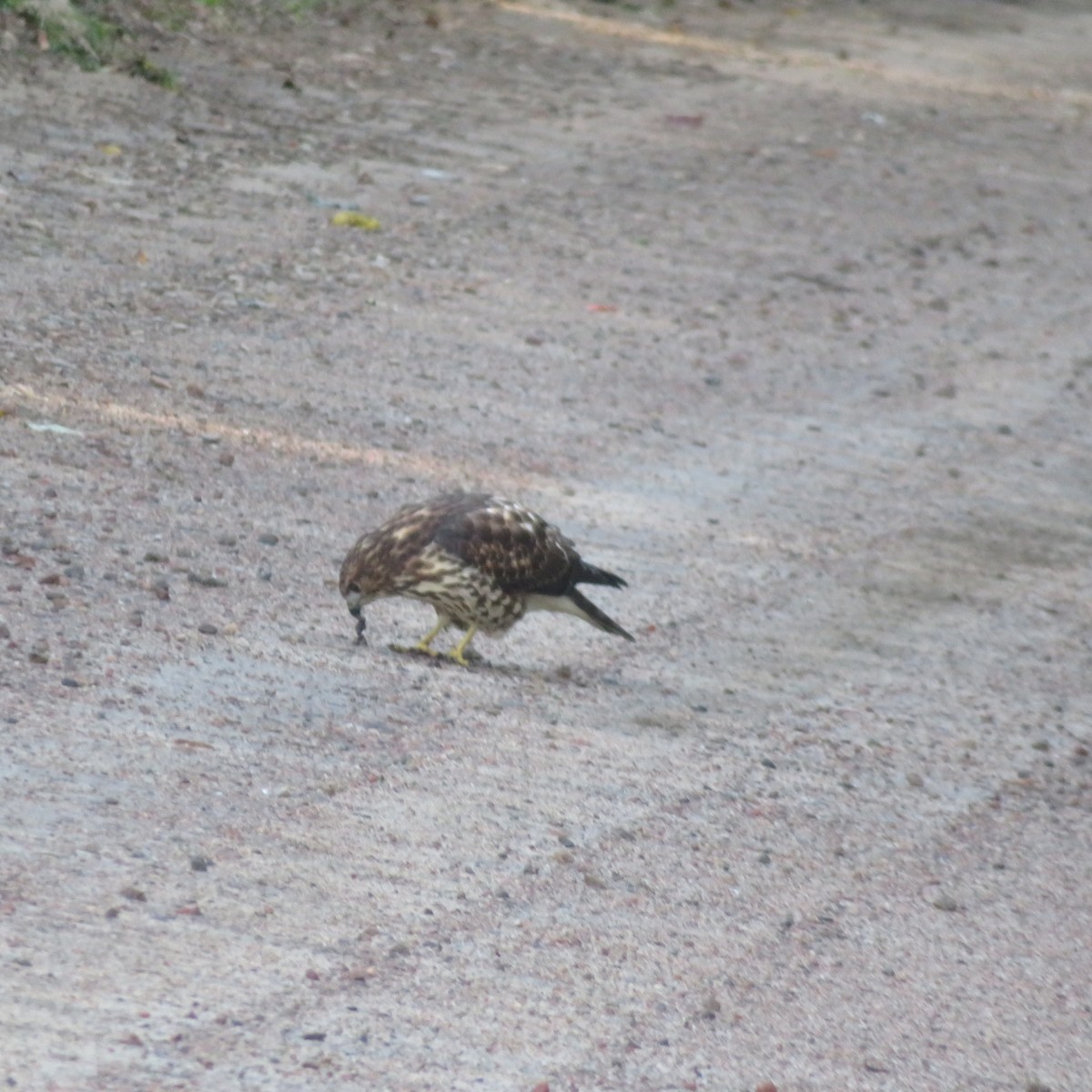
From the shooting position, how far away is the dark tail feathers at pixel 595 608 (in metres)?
6.66

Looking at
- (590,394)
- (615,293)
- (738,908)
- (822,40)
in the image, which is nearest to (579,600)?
(738,908)

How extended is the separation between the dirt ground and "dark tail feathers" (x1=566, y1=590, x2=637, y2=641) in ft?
0.46

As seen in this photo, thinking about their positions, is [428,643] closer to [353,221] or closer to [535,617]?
[535,617]

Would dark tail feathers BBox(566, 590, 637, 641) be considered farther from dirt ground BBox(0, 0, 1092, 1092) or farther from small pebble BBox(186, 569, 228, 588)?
small pebble BBox(186, 569, 228, 588)

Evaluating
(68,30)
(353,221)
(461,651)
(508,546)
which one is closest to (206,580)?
(461,651)

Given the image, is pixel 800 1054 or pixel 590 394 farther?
pixel 590 394

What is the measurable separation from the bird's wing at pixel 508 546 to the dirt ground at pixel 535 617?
0.31 m

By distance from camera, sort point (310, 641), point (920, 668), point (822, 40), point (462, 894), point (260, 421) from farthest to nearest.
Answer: point (822, 40) < point (260, 421) < point (920, 668) < point (310, 641) < point (462, 894)

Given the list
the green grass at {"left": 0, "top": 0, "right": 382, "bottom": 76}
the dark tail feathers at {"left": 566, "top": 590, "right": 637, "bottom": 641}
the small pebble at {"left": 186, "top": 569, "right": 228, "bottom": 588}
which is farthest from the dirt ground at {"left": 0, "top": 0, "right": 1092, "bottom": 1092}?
the green grass at {"left": 0, "top": 0, "right": 382, "bottom": 76}

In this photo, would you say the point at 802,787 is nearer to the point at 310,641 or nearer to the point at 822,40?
the point at 310,641

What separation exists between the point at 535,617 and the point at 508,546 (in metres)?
0.95

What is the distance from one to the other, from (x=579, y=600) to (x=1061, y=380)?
205 inches

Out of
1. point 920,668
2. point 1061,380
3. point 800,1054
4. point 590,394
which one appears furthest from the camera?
point 1061,380

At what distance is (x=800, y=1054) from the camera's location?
4.33 metres
